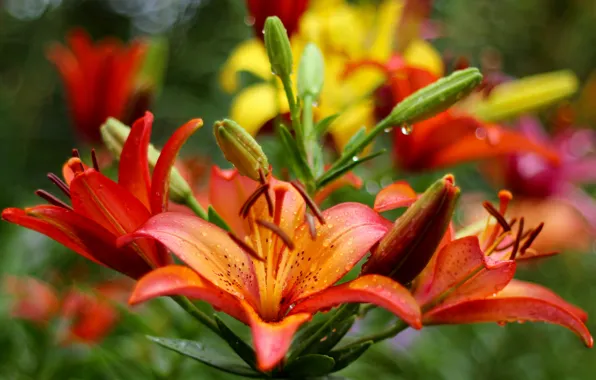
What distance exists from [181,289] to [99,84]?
856mm

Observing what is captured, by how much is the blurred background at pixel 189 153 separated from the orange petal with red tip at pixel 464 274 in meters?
0.29

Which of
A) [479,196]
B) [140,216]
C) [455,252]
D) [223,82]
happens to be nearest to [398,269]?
[455,252]

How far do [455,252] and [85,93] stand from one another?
89 cm

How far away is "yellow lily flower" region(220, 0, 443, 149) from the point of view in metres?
1.05

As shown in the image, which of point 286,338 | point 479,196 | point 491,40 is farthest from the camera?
point 491,40

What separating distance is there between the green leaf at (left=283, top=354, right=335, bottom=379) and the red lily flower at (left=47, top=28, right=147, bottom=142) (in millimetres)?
743

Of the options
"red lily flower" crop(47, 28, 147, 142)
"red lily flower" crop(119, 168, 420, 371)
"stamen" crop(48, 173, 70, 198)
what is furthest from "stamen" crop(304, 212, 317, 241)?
"red lily flower" crop(47, 28, 147, 142)

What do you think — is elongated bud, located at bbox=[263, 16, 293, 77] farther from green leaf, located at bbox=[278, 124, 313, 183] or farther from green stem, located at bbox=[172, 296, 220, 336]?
green stem, located at bbox=[172, 296, 220, 336]

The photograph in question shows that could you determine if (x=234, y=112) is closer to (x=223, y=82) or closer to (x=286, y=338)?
(x=223, y=82)

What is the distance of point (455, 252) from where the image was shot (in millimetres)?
578

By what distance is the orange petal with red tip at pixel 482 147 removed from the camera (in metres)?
0.98

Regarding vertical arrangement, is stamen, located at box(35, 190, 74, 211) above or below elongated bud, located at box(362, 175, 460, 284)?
above

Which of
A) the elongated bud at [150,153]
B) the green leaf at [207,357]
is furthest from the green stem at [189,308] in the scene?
the elongated bud at [150,153]

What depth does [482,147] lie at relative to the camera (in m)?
0.99
